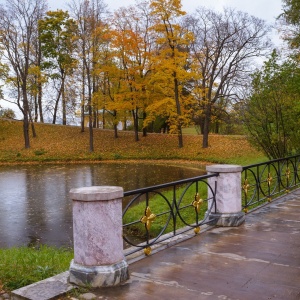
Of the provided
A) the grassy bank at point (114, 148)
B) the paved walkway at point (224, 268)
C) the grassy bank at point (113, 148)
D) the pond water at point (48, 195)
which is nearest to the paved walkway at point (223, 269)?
the paved walkway at point (224, 268)

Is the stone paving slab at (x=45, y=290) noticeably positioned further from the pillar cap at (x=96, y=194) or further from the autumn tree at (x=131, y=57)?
the autumn tree at (x=131, y=57)

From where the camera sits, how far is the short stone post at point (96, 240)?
15.0 ft

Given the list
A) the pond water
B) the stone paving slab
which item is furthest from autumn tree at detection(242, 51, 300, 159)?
the stone paving slab

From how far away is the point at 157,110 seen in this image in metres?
32.5

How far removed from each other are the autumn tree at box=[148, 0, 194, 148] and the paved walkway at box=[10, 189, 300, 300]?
81.2 feet

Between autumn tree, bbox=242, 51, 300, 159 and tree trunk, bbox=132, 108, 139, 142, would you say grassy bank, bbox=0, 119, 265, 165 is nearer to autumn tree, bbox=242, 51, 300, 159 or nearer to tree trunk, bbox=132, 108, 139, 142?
tree trunk, bbox=132, 108, 139, 142

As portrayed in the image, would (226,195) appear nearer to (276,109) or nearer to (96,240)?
(96,240)

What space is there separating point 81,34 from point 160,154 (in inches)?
483

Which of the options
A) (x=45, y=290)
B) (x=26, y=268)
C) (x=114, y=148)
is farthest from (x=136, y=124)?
(x=45, y=290)

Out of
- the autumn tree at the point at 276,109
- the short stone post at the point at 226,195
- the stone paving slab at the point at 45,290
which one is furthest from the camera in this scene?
the autumn tree at the point at 276,109

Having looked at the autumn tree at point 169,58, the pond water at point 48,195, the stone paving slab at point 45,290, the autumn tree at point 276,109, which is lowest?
the pond water at point 48,195

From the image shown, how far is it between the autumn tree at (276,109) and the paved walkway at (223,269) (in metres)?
9.07

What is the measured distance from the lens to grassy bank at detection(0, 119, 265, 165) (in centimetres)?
3078

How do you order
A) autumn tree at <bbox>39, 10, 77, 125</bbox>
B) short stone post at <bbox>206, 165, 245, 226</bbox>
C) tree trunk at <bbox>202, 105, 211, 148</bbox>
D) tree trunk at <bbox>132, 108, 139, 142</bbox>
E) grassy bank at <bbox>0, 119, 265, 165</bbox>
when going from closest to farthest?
short stone post at <bbox>206, 165, 245, 226</bbox> → grassy bank at <bbox>0, 119, 265, 165</bbox> → tree trunk at <bbox>202, 105, 211, 148</bbox> → tree trunk at <bbox>132, 108, 139, 142</bbox> → autumn tree at <bbox>39, 10, 77, 125</bbox>
